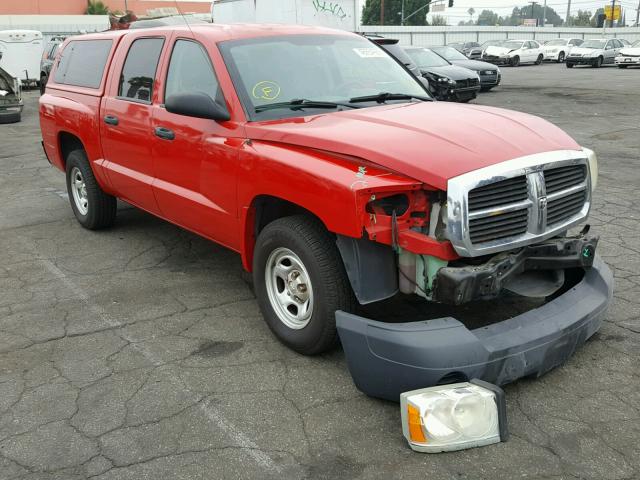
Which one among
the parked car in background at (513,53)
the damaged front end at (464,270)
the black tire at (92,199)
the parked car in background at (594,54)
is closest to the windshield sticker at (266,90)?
the damaged front end at (464,270)

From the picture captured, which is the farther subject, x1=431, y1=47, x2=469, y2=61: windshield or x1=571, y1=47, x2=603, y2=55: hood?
x1=571, y1=47, x2=603, y2=55: hood

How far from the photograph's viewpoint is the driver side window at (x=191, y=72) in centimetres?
458

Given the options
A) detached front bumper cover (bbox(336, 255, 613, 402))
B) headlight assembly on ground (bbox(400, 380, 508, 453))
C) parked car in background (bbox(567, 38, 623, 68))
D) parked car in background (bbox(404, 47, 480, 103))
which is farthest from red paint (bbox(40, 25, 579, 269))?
parked car in background (bbox(567, 38, 623, 68))

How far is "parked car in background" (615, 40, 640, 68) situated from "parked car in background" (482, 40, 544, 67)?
5739 mm

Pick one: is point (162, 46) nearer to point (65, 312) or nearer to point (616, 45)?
point (65, 312)

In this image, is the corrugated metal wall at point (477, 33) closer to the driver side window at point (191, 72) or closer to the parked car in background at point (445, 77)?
the parked car in background at point (445, 77)

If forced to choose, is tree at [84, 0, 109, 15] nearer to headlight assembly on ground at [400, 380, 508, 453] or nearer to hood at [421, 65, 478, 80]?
hood at [421, 65, 478, 80]

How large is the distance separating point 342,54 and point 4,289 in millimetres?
3126

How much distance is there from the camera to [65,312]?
15.8ft

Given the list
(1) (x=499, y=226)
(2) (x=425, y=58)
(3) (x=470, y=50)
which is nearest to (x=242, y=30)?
(1) (x=499, y=226)

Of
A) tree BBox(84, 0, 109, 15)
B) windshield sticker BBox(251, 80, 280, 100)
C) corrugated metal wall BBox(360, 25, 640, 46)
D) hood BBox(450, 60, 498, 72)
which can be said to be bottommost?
hood BBox(450, 60, 498, 72)

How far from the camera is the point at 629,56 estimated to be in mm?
33250

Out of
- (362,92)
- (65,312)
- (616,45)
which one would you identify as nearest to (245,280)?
(65,312)

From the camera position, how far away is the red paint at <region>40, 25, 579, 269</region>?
3381 millimetres
